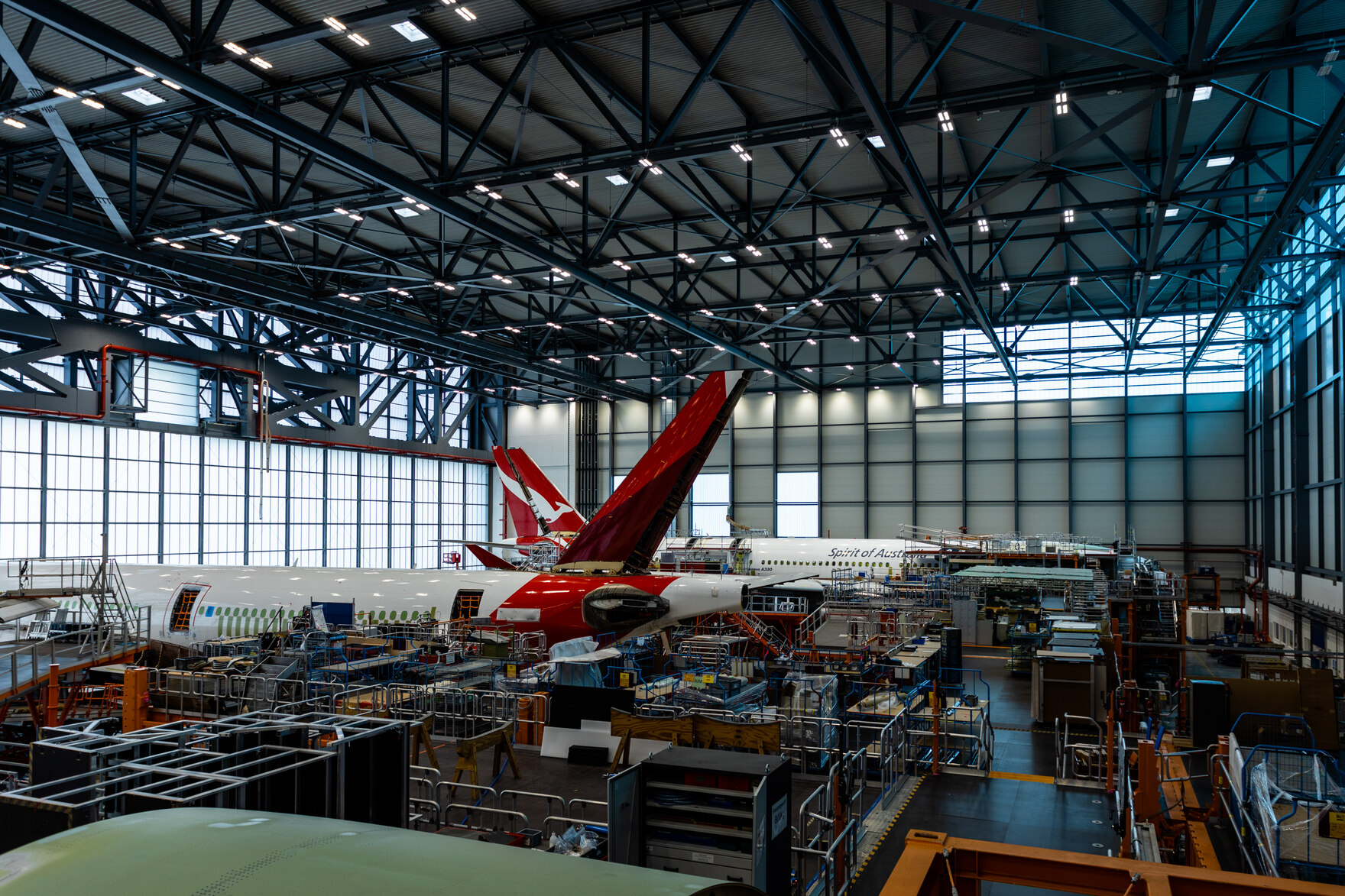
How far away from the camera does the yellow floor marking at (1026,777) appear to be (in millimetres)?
16891

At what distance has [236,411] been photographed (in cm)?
4919

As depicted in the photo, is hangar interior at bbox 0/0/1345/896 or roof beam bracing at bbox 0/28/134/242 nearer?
hangar interior at bbox 0/0/1345/896

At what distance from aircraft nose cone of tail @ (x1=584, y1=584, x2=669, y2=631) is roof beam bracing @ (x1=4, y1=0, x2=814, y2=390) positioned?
10868 millimetres

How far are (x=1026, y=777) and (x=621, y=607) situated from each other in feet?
34.4

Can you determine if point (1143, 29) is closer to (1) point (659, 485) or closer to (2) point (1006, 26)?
(2) point (1006, 26)

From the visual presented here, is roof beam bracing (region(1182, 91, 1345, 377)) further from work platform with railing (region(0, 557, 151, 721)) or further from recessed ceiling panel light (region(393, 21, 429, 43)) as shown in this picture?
work platform with railing (region(0, 557, 151, 721))

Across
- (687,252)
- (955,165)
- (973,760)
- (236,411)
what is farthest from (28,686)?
(236,411)

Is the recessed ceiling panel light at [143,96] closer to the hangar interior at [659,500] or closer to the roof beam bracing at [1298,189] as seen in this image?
the hangar interior at [659,500]

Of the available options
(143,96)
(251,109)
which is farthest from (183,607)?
(251,109)

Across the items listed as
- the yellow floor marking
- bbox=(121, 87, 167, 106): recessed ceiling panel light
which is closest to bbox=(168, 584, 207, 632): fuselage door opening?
bbox=(121, 87, 167, 106): recessed ceiling panel light

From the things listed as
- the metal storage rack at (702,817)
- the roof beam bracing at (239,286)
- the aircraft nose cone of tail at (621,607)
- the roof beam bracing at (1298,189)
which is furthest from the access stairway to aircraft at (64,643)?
the roof beam bracing at (1298,189)

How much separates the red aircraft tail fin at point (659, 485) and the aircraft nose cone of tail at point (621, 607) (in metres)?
0.84

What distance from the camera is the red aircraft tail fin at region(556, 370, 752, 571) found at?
73.3 ft

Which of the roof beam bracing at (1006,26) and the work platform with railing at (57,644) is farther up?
the roof beam bracing at (1006,26)
